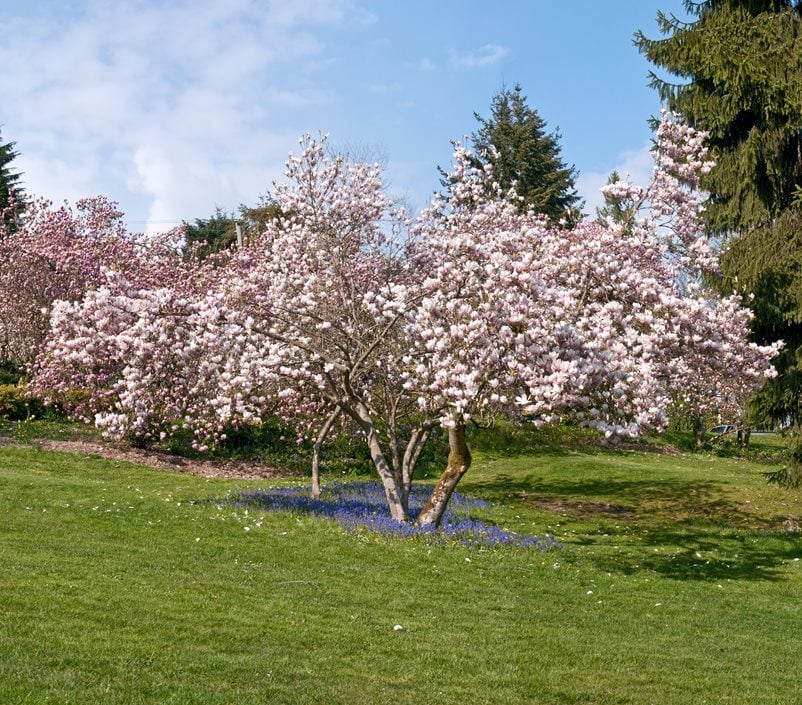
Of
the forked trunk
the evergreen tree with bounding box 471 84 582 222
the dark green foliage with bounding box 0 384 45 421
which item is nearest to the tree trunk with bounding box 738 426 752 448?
the evergreen tree with bounding box 471 84 582 222

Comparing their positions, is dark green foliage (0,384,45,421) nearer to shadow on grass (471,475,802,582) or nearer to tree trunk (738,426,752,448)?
shadow on grass (471,475,802,582)

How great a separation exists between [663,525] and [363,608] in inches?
452

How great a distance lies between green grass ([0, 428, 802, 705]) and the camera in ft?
25.6

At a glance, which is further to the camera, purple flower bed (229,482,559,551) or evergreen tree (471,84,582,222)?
evergreen tree (471,84,582,222)

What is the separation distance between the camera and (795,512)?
71.6 feet

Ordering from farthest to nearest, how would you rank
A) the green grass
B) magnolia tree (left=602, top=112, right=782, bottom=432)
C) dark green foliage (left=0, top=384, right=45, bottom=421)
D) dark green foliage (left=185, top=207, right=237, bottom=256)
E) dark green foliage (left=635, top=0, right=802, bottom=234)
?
1. dark green foliage (left=185, top=207, right=237, bottom=256)
2. dark green foliage (left=0, top=384, right=45, bottom=421)
3. dark green foliage (left=635, top=0, right=802, bottom=234)
4. magnolia tree (left=602, top=112, right=782, bottom=432)
5. the green grass

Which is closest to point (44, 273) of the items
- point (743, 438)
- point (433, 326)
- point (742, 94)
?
point (433, 326)

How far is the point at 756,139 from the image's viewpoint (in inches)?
763

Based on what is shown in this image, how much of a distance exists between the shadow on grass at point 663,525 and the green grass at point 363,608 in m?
0.11

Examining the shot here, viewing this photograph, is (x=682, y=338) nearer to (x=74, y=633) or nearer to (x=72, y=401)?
(x=74, y=633)

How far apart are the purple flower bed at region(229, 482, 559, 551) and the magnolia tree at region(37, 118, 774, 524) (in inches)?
27.0

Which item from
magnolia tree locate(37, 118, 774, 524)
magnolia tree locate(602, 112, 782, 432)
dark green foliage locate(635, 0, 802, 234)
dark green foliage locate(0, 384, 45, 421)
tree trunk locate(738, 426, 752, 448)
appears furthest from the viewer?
tree trunk locate(738, 426, 752, 448)

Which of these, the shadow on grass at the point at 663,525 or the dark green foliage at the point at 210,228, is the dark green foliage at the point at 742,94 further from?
the dark green foliage at the point at 210,228

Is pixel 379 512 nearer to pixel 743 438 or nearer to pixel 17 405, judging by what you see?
pixel 17 405
